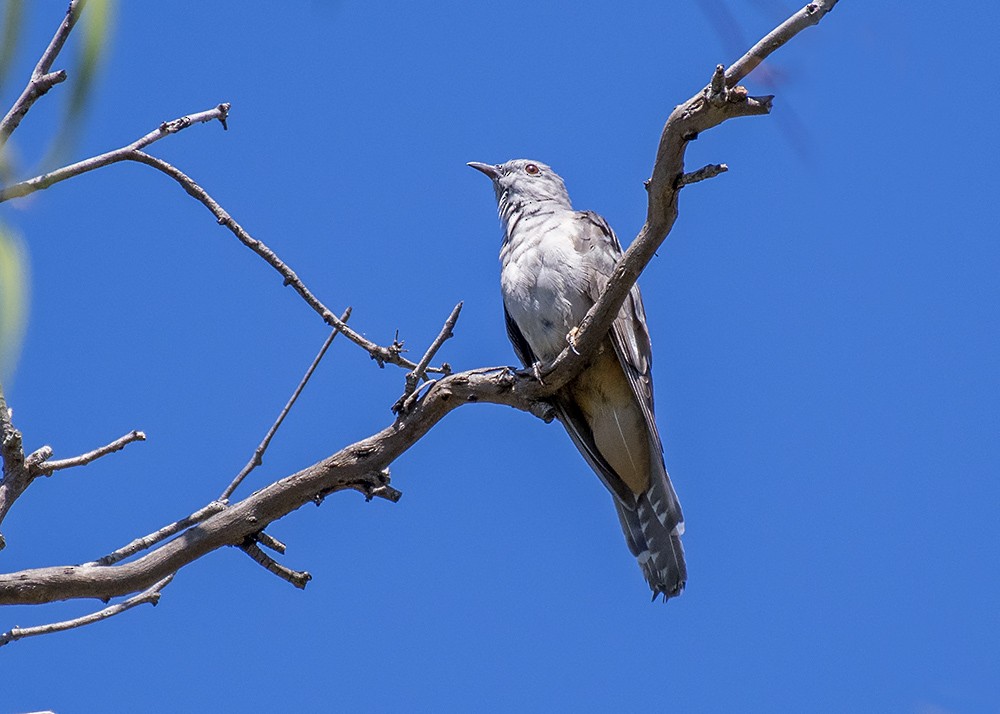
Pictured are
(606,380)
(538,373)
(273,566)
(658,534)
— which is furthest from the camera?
(658,534)

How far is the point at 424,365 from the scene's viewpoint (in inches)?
175

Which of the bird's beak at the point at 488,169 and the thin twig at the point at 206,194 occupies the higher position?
the bird's beak at the point at 488,169

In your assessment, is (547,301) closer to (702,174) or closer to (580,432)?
(580,432)

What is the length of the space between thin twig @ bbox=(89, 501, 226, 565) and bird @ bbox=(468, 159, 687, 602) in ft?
6.81

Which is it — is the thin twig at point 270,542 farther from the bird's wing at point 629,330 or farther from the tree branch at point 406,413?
the bird's wing at point 629,330

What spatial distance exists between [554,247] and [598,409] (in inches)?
38.4

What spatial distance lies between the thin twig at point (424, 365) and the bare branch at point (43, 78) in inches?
68.5

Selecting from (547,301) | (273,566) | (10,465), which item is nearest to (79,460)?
(10,465)

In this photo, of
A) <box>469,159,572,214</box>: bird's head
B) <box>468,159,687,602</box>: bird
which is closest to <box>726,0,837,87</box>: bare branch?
<box>468,159,687,602</box>: bird

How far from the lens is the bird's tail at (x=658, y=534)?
19.8 ft

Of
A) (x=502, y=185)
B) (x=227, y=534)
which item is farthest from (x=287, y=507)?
(x=502, y=185)

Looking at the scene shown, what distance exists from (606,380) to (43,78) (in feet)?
12.0

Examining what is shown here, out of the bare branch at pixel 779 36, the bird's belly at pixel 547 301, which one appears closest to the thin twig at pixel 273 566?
the bird's belly at pixel 547 301

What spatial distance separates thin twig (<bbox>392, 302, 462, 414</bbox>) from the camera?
4270 mm
